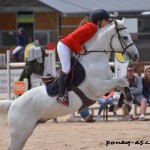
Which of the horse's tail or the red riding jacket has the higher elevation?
the red riding jacket

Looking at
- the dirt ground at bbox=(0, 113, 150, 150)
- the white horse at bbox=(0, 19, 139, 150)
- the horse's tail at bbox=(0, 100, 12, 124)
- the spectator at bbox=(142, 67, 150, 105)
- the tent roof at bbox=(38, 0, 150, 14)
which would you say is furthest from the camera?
the tent roof at bbox=(38, 0, 150, 14)

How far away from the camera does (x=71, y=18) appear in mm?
31656

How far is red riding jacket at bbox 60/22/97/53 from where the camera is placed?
964 cm

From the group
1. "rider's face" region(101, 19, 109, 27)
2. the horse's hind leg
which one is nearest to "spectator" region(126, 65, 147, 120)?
"rider's face" region(101, 19, 109, 27)

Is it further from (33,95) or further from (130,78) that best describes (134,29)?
(33,95)

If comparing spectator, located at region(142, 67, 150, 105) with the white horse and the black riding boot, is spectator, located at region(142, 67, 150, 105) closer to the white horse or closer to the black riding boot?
the white horse

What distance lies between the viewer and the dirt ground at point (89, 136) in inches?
457

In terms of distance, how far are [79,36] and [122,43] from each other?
0.65m

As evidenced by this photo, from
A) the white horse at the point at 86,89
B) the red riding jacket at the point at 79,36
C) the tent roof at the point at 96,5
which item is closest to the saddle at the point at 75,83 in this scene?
the white horse at the point at 86,89

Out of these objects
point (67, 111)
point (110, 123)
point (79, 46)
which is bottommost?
point (110, 123)

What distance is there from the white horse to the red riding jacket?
134 mm

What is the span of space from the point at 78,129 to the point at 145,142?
2.49 metres

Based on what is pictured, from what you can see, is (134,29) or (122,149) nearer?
(122,149)

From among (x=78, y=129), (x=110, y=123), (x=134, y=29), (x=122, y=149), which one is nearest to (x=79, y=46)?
(x=122, y=149)
